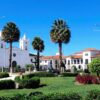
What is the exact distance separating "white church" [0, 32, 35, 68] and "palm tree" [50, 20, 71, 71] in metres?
46.5

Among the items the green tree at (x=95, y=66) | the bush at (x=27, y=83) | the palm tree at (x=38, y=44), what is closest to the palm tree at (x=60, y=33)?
the palm tree at (x=38, y=44)

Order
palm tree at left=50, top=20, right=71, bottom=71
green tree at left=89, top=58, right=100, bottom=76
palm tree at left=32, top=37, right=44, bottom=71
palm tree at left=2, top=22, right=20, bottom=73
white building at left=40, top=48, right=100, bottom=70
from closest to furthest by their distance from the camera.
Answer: green tree at left=89, top=58, right=100, bottom=76, palm tree at left=50, top=20, right=71, bottom=71, palm tree at left=2, top=22, right=20, bottom=73, palm tree at left=32, top=37, right=44, bottom=71, white building at left=40, top=48, right=100, bottom=70

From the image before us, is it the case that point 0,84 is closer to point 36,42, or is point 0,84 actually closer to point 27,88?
point 27,88

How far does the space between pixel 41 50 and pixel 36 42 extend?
267 centimetres

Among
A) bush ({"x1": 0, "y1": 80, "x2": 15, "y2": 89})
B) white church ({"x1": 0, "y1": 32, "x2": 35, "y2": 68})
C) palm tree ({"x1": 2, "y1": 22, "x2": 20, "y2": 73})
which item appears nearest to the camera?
bush ({"x1": 0, "y1": 80, "x2": 15, "y2": 89})

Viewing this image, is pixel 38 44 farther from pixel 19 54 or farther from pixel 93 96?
pixel 93 96

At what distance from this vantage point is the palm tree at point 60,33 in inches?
3243

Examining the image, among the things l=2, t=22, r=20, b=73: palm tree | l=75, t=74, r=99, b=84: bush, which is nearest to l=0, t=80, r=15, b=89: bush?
l=75, t=74, r=99, b=84: bush

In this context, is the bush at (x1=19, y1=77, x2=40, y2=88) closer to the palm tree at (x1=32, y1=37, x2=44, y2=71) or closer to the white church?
the palm tree at (x1=32, y1=37, x2=44, y2=71)

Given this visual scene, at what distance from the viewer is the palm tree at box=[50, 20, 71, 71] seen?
8238 cm

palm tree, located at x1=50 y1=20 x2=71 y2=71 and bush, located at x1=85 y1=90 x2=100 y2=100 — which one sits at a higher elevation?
palm tree, located at x1=50 y1=20 x2=71 y2=71

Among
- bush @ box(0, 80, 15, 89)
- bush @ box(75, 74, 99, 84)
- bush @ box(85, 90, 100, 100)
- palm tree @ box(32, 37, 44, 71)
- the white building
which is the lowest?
bush @ box(85, 90, 100, 100)

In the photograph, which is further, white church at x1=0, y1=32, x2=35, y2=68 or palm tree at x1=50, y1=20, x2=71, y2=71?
white church at x1=0, y1=32, x2=35, y2=68

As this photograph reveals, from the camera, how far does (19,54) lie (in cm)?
13550
